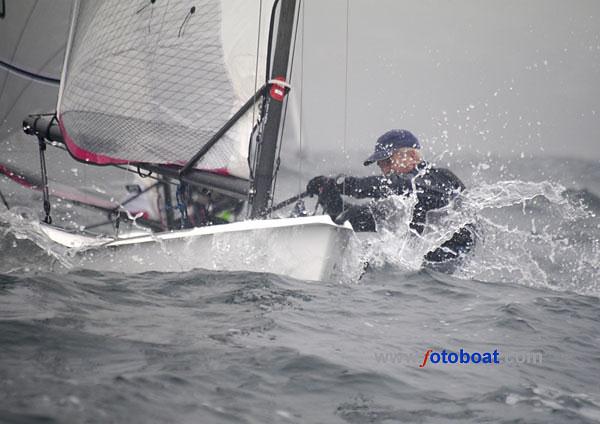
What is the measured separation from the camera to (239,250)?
152 inches

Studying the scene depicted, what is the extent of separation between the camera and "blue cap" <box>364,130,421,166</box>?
480 centimetres

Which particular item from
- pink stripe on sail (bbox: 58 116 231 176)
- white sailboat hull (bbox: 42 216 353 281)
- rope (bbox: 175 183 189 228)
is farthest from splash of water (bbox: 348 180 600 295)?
pink stripe on sail (bbox: 58 116 231 176)

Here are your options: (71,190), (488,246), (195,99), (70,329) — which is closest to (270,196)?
(195,99)

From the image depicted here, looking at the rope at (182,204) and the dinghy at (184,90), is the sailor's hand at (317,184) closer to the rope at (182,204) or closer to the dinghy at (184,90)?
the dinghy at (184,90)

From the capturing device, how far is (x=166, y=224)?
5.93 meters

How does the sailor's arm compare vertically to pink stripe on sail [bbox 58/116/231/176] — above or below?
below

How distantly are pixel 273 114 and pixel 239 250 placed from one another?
3.09 feet

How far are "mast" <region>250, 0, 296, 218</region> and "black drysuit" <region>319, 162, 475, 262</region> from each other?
1.51 ft

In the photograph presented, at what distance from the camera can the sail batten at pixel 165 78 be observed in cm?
441

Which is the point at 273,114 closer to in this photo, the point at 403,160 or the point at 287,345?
the point at 403,160

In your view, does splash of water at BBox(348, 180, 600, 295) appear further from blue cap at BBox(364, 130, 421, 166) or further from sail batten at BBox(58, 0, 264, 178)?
sail batten at BBox(58, 0, 264, 178)

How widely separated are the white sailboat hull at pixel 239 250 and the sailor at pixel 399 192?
0.65m

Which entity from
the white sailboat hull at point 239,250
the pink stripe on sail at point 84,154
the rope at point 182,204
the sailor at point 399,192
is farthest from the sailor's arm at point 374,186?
the pink stripe on sail at point 84,154

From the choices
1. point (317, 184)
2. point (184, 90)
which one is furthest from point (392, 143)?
point (184, 90)
